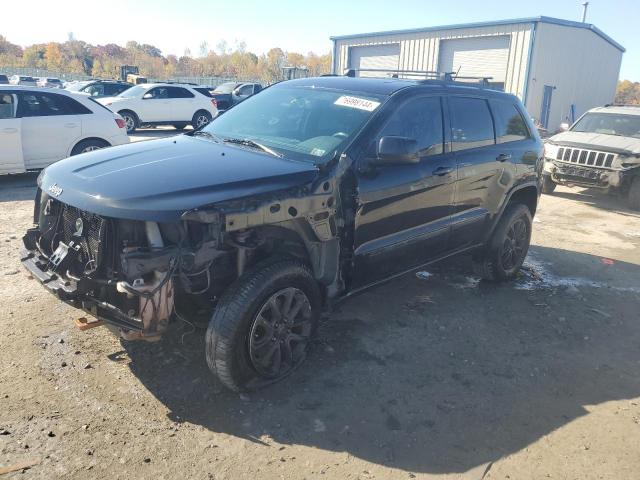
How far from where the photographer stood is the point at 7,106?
8.38 m

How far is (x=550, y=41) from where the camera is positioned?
924 inches

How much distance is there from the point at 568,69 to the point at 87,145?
24.1m

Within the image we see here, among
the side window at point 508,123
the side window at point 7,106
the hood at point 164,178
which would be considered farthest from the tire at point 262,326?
the side window at point 7,106

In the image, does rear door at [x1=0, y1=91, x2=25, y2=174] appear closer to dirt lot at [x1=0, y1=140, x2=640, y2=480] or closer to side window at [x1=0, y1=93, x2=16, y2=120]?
side window at [x1=0, y1=93, x2=16, y2=120]

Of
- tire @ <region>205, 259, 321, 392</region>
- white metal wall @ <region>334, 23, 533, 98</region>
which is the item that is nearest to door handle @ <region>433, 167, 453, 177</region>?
tire @ <region>205, 259, 321, 392</region>

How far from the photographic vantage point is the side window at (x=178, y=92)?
57.6 ft

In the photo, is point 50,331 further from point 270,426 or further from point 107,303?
point 270,426

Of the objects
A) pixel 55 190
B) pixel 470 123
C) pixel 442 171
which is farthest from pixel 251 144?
pixel 470 123

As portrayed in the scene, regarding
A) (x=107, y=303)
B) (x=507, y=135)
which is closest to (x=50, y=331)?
(x=107, y=303)

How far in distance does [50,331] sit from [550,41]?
2495 centimetres

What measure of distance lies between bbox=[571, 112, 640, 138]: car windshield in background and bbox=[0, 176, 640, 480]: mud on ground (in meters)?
6.47

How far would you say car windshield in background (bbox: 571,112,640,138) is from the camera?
1009 cm

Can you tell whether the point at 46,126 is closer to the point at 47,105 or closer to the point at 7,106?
the point at 47,105

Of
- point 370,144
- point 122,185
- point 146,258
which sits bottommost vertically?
point 146,258
